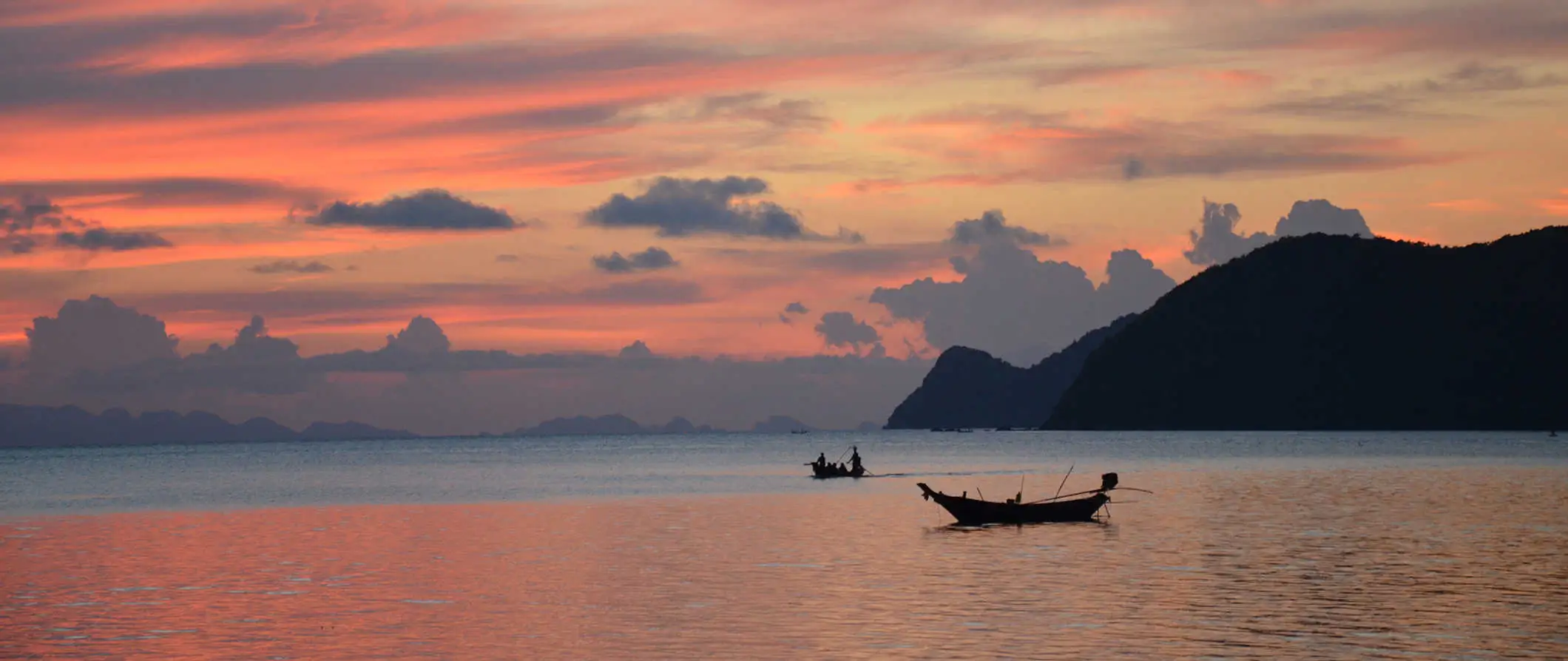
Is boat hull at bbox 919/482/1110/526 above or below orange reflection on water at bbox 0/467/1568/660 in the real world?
above

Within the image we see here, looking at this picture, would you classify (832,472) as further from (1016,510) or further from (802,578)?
(802,578)

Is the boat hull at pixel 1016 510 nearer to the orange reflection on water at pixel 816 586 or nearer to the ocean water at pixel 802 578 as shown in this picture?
the ocean water at pixel 802 578

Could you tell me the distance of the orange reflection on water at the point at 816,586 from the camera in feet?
112

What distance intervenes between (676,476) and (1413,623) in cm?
10733

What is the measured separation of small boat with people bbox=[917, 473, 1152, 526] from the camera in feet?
223

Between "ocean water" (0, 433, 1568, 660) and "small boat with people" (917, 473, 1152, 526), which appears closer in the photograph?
"ocean water" (0, 433, 1568, 660)

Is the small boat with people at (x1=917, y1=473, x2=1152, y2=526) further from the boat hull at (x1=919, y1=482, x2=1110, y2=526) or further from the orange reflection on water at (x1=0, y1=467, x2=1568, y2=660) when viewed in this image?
the orange reflection on water at (x1=0, y1=467, x2=1568, y2=660)

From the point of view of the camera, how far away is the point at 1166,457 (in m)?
165

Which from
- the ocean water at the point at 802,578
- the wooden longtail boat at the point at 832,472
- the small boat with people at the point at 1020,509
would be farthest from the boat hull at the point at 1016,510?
the wooden longtail boat at the point at 832,472

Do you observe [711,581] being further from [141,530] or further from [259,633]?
[141,530]

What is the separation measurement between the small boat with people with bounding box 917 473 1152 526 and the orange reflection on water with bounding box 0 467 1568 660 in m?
1.76

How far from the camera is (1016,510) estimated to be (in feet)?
223

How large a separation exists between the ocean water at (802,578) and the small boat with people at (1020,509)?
1223 millimetres

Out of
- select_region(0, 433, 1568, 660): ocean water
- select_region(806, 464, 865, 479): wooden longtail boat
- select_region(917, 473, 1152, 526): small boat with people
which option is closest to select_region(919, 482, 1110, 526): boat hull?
select_region(917, 473, 1152, 526): small boat with people
